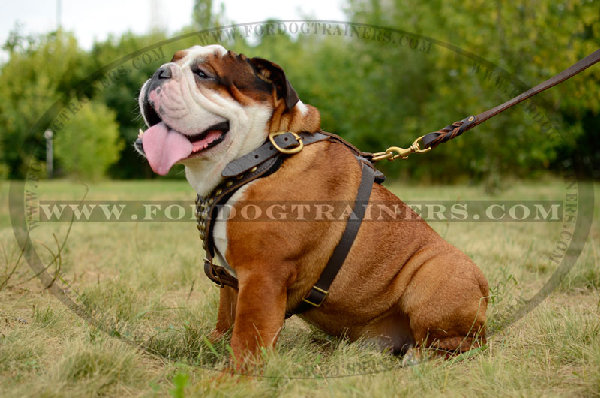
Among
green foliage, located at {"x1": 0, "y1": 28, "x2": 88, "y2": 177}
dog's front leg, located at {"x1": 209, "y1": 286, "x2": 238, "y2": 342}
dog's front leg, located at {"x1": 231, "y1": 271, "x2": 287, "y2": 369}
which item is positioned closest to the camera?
dog's front leg, located at {"x1": 231, "y1": 271, "x2": 287, "y2": 369}

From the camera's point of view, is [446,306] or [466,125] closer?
[446,306]

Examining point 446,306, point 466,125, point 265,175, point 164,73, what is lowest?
point 446,306

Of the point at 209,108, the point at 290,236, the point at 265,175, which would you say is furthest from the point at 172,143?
the point at 290,236

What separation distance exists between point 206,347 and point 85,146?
707 inches

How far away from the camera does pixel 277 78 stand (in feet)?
8.52

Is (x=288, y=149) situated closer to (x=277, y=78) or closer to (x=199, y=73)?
(x=277, y=78)

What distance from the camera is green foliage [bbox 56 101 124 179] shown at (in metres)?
18.8

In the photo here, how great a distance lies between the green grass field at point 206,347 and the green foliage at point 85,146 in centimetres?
1508

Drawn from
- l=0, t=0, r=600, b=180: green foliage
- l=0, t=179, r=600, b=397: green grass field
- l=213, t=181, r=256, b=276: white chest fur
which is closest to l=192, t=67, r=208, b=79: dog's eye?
l=213, t=181, r=256, b=276: white chest fur

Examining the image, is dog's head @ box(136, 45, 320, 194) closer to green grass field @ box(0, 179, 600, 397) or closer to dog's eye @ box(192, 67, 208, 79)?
dog's eye @ box(192, 67, 208, 79)

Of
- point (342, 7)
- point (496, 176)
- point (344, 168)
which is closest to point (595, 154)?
point (496, 176)

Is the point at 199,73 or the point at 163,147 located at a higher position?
the point at 199,73

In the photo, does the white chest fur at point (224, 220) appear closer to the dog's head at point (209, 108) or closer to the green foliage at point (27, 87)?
the dog's head at point (209, 108)

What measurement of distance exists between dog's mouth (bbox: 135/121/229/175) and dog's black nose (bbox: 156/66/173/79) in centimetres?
25
